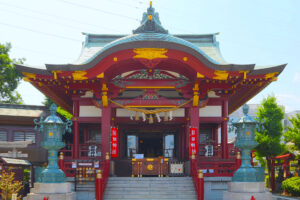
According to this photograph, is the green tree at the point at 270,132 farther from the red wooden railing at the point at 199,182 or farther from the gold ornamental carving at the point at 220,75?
the red wooden railing at the point at 199,182

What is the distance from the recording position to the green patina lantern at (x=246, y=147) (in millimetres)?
12148

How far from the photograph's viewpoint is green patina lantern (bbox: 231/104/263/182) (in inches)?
478

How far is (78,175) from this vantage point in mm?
15008

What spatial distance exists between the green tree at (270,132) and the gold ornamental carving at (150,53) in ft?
38.2

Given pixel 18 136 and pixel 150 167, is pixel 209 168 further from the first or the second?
pixel 18 136

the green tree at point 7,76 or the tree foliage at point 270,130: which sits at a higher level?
the green tree at point 7,76

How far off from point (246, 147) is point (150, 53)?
561cm

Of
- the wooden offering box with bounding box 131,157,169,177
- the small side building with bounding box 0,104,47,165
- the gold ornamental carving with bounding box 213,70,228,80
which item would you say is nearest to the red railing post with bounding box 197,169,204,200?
the wooden offering box with bounding box 131,157,169,177

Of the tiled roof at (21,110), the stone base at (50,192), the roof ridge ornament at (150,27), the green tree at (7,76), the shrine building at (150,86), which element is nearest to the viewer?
the stone base at (50,192)

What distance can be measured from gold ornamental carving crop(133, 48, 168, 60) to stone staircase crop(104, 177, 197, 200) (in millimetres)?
5263

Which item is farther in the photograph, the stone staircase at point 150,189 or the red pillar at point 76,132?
the red pillar at point 76,132

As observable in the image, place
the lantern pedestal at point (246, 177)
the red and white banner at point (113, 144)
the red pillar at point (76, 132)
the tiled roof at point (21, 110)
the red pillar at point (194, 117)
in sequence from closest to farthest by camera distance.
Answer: the lantern pedestal at point (246, 177), the red pillar at point (194, 117), the red pillar at point (76, 132), the red and white banner at point (113, 144), the tiled roof at point (21, 110)

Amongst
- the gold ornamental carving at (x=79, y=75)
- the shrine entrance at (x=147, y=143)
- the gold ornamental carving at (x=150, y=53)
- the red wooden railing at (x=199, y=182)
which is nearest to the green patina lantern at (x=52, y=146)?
the gold ornamental carving at (x=79, y=75)

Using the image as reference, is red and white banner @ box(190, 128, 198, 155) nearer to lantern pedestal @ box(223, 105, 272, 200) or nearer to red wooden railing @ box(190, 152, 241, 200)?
red wooden railing @ box(190, 152, 241, 200)
